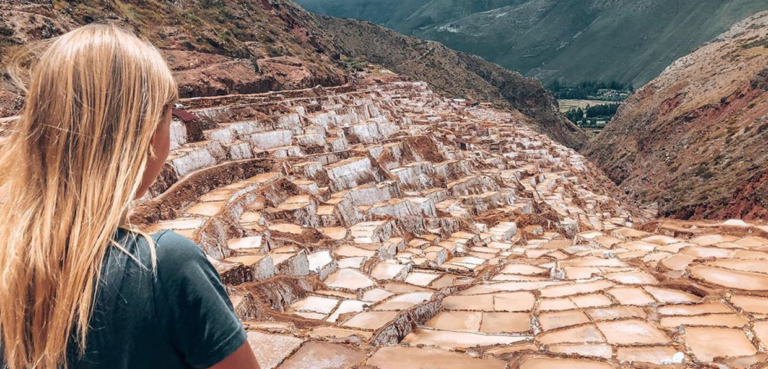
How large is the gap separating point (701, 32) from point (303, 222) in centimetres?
19606

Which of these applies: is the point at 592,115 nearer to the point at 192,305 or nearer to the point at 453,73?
the point at 453,73

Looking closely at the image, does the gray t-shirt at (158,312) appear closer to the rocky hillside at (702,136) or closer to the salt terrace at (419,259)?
the salt terrace at (419,259)

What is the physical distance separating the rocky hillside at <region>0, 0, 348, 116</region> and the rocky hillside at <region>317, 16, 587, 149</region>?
4132 centimetres

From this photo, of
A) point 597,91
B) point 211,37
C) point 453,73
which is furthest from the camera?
point 597,91

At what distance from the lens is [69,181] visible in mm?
1690

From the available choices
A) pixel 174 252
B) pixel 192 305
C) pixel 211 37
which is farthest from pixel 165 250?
pixel 211 37

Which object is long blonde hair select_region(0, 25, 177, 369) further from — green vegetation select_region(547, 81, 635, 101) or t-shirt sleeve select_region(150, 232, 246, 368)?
green vegetation select_region(547, 81, 635, 101)

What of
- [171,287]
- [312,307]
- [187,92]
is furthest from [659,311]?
[187,92]

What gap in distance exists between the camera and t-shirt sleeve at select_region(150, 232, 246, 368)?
5.41ft

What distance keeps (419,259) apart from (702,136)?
4635 cm

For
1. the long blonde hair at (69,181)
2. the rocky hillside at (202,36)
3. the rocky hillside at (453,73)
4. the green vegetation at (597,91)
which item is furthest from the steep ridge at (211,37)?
the green vegetation at (597,91)

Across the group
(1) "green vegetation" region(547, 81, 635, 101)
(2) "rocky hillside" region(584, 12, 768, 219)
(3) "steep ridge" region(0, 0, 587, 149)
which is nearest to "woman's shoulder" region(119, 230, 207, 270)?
(3) "steep ridge" region(0, 0, 587, 149)

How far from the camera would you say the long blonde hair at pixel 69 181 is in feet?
5.35

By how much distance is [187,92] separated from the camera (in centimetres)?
3041
